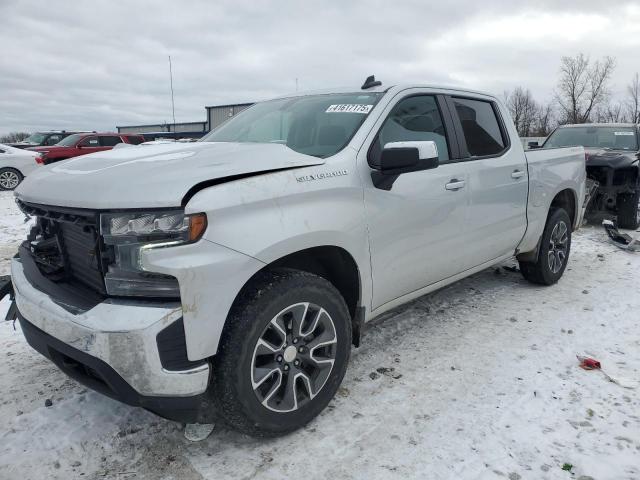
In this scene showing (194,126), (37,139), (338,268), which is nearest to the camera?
(338,268)

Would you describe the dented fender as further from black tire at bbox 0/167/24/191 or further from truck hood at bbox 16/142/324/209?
black tire at bbox 0/167/24/191

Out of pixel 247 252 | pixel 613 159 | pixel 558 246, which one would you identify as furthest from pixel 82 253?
pixel 613 159

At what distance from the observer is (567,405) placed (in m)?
2.87

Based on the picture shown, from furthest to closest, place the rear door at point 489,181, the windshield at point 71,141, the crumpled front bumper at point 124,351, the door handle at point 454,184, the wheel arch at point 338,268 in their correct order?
1. the windshield at point 71,141
2. the rear door at point 489,181
3. the door handle at point 454,184
4. the wheel arch at point 338,268
5. the crumpled front bumper at point 124,351

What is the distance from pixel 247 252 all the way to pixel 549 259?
3.78 metres

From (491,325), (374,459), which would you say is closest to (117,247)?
(374,459)

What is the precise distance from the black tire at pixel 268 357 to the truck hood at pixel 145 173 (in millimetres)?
554

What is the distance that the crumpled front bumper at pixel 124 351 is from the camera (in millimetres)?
2043

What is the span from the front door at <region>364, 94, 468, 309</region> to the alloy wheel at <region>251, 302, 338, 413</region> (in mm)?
526

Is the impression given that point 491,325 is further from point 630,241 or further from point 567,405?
point 630,241

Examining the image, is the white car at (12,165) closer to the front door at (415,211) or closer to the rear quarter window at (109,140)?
the rear quarter window at (109,140)

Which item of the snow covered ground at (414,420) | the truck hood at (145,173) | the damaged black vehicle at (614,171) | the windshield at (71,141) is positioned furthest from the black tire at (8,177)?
the damaged black vehicle at (614,171)

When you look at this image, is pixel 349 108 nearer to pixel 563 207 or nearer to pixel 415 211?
pixel 415 211

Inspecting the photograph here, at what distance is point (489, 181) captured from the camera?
3891 mm
